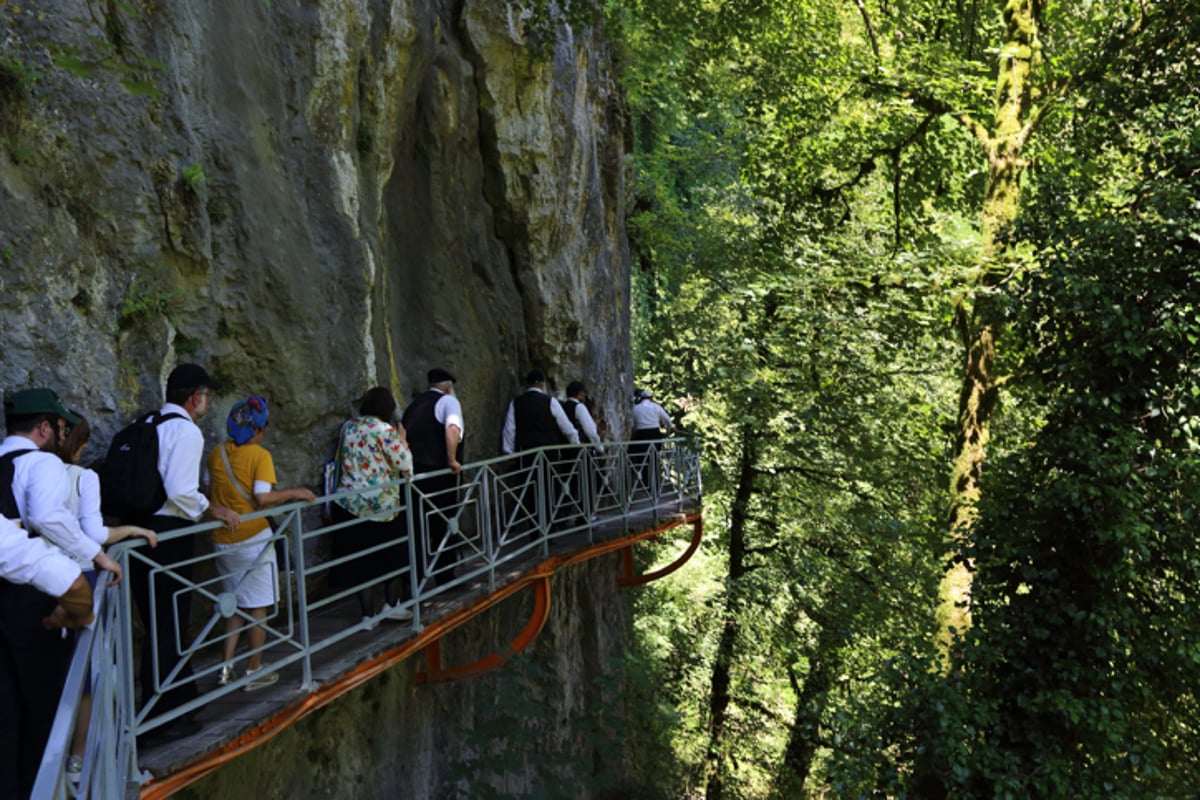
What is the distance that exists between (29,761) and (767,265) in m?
14.3

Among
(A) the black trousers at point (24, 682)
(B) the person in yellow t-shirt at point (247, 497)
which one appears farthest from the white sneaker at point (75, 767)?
(B) the person in yellow t-shirt at point (247, 497)

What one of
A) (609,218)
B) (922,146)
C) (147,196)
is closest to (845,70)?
(922,146)

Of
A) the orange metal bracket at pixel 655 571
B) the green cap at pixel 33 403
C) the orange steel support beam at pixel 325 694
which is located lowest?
the orange metal bracket at pixel 655 571

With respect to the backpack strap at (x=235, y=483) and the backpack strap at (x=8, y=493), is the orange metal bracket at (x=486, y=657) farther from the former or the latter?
the backpack strap at (x=8, y=493)

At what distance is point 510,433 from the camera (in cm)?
1030

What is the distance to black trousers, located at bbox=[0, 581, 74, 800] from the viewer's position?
12.3ft

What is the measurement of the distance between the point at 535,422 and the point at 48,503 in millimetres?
6372

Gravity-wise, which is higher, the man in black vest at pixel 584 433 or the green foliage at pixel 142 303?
the green foliage at pixel 142 303

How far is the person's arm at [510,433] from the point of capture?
10.2 m

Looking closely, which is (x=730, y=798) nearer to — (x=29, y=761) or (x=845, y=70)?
(x=845, y=70)

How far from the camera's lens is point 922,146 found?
15617 millimetres

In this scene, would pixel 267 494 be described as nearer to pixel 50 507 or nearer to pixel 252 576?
pixel 252 576

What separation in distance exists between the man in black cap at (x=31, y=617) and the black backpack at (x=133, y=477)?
626mm

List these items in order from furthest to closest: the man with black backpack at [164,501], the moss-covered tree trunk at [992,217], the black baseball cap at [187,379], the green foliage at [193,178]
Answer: the moss-covered tree trunk at [992,217]
the green foliage at [193,178]
the black baseball cap at [187,379]
the man with black backpack at [164,501]
